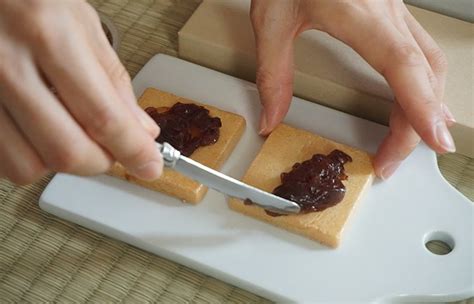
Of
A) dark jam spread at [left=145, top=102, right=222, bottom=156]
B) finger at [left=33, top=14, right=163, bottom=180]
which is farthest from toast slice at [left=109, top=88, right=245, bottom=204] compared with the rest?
finger at [left=33, top=14, right=163, bottom=180]

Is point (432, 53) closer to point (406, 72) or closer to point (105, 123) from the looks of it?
point (406, 72)

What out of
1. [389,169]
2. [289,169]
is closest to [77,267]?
[289,169]

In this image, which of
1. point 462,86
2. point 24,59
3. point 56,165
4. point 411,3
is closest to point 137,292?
point 56,165

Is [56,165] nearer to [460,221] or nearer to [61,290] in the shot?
[61,290]

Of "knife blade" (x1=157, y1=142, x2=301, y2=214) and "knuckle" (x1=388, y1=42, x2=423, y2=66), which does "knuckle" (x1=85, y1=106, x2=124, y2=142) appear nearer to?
"knife blade" (x1=157, y1=142, x2=301, y2=214)

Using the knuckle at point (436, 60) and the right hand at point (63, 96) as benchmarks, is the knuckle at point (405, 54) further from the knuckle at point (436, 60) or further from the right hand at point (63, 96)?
the right hand at point (63, 96)
